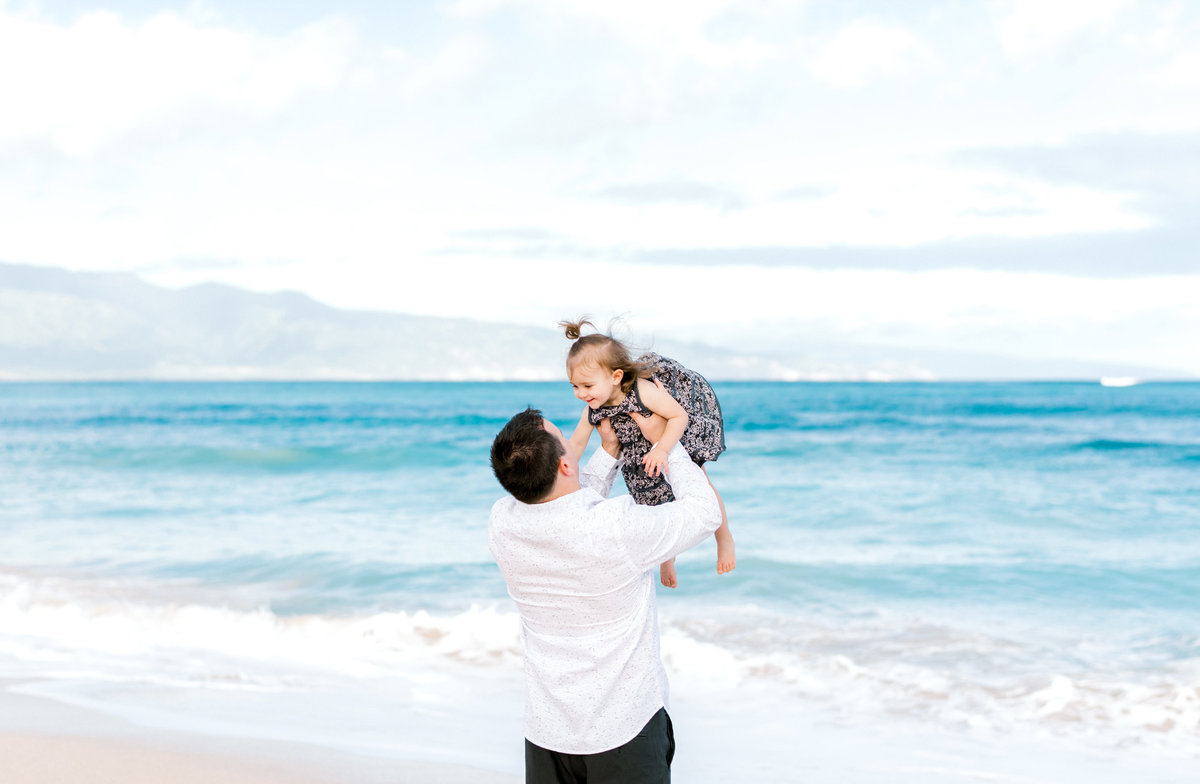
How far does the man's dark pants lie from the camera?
2.32 m

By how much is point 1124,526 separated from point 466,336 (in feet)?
620

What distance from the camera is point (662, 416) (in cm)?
278

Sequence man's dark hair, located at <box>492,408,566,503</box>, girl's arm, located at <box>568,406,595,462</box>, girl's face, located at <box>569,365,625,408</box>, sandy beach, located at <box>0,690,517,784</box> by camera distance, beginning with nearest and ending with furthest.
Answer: man's dark hair, located at <box>492,408,566,503</box>, girl's arm, located at <box>568,406,595,462</box>, girl's face, located at <box>569,365,625,408</box>, sandy beach, located at <box>0,690,517,784</box>

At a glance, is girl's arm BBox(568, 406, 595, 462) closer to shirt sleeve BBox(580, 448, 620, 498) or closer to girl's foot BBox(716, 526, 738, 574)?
shirt sleeve BBox(580, 448, 620, 498)

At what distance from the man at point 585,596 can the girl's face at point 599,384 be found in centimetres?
46

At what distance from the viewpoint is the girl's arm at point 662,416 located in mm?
2570

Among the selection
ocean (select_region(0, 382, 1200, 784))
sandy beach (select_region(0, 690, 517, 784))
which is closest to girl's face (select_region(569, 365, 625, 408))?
sandy beach (select_region(0, 690, 517, 784))

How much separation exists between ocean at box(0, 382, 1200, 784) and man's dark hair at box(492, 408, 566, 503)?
2.49m

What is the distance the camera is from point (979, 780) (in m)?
4.12

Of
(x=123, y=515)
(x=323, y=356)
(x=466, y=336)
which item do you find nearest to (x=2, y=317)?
(x=323, y=356)

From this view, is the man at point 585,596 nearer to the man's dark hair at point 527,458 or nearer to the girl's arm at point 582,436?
the man's dark hair at point 527,458

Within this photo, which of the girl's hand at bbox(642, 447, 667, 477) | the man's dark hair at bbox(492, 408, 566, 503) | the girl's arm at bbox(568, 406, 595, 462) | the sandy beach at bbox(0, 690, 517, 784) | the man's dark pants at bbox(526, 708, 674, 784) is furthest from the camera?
the sandy beach at bbox(0, 690, 517, 784)

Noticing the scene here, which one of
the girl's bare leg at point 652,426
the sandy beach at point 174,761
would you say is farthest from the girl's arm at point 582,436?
Result: the sandy beach at point 174,761

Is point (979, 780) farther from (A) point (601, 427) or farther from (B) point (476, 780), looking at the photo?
(A) point (601, 427)
